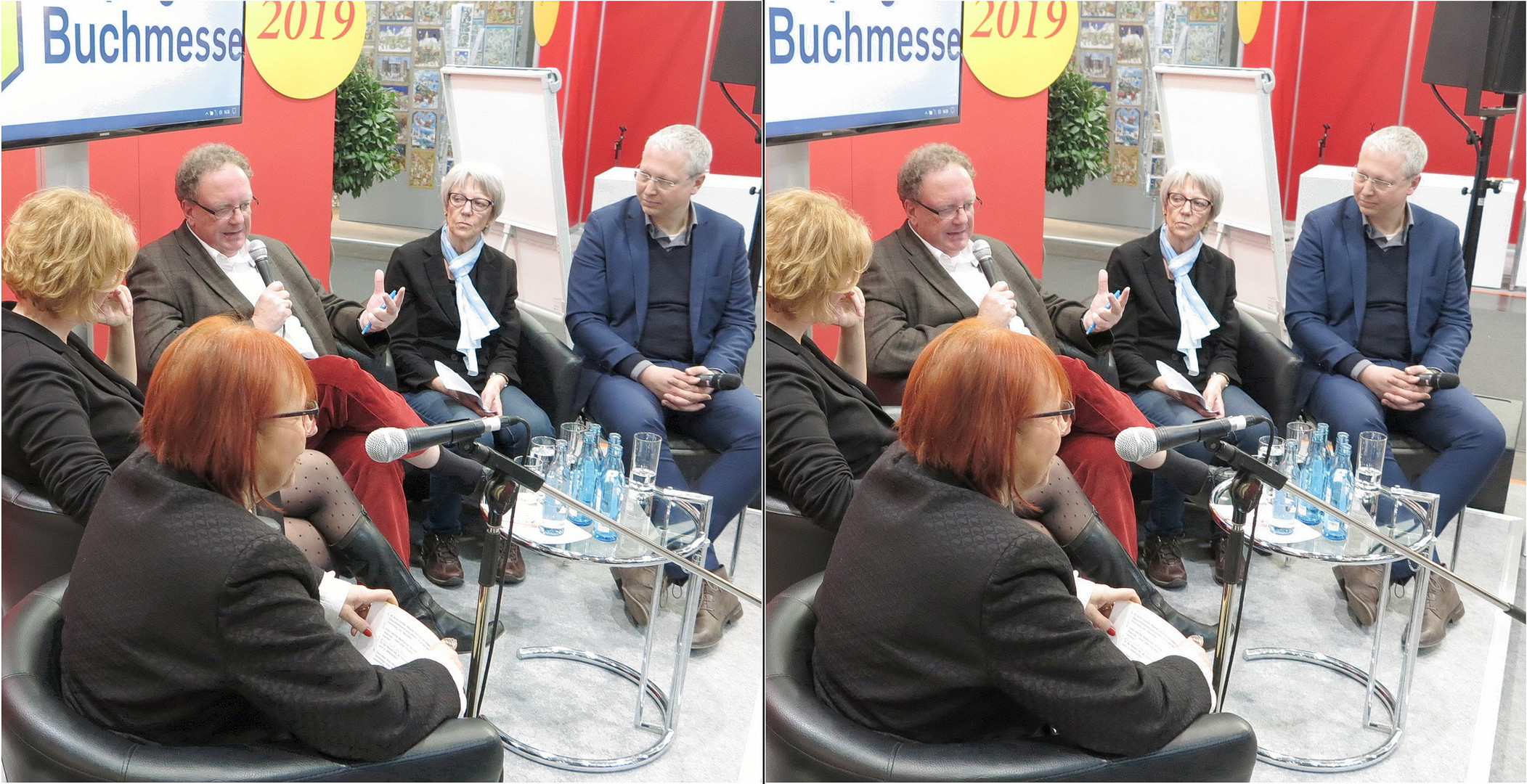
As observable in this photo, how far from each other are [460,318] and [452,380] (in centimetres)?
14

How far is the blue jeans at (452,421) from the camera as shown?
2.27m

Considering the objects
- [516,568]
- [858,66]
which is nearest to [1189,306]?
[858,66]

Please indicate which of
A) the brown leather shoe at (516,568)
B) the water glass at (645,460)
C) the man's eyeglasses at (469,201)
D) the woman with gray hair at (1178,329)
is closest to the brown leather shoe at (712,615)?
the water glass at (645,460)

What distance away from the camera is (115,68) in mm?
2053

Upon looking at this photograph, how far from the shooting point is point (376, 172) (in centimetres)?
232

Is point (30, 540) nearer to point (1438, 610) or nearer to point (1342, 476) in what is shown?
point (1342, 476)

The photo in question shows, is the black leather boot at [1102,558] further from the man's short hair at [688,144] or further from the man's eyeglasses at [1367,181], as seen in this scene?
the man's short hair at [688,144]

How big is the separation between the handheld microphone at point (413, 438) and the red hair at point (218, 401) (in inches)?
7.6

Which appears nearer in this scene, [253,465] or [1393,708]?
[253,465]

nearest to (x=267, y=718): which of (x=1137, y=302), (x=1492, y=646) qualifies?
(x=1137, y=302)

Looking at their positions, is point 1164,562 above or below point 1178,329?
below

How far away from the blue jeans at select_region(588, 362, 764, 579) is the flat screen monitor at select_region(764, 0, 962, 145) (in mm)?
922

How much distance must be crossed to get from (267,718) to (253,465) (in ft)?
1.34

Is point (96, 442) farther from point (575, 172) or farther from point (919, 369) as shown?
point (919, 369)
